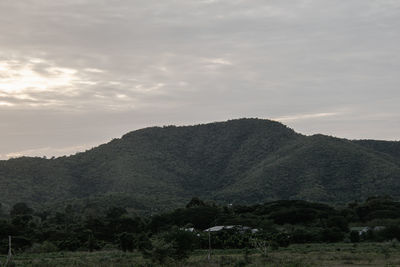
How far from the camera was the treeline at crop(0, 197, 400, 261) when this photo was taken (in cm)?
5323

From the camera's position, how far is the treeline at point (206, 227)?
53.2 metres

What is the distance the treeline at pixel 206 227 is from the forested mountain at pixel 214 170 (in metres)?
37.6

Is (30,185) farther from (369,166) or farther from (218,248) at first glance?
(218,248)

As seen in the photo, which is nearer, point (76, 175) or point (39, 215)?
point (39, 215)

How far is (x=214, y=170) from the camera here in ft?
575

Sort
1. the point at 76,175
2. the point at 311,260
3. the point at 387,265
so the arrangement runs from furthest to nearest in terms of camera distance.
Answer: the point at 76,175 → the point at 311,260 → the point at 387,265

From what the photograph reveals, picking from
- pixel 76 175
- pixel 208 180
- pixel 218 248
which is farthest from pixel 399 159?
pixel 218 248

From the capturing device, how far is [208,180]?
17138 cm

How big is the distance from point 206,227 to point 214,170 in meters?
94.6

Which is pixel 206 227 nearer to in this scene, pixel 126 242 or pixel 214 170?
pixel 126 242

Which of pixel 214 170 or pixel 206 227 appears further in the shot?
pixel 214 170

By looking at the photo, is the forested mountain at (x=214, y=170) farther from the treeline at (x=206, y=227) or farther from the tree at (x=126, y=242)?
the tree at (x=126, y=242)

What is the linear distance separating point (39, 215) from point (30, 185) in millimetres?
48332

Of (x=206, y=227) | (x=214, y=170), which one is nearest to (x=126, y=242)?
(x=206, y=227)
